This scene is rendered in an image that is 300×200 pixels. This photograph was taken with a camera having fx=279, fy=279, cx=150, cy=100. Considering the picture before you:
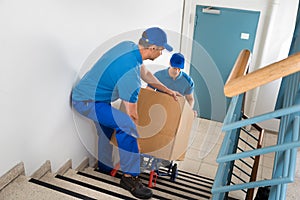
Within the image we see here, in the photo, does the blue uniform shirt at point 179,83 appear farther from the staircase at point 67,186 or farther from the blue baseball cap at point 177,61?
the staircase at point 67,186

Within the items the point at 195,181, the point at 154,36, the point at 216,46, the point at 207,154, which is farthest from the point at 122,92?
the point at 216,46

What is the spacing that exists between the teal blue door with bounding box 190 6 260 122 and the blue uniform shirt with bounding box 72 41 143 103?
8.88ft

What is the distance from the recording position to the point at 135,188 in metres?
1.95

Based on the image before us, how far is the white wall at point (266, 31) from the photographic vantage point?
3973 mm

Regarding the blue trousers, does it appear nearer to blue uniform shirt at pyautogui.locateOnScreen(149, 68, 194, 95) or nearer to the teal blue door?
blue uniform shirt at pyautogui.locateOnScreen(149, 68, 194, 95)

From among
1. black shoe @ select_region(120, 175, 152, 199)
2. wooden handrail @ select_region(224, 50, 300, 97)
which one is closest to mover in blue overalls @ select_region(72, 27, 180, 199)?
black shoe @ select_region(120, 175, 152, 199)

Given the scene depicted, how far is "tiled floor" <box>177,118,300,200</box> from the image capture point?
12.3 ft

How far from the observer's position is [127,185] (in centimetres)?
199

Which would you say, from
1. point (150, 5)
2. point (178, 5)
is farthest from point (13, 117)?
point (178, 5)

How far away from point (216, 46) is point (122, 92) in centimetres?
297

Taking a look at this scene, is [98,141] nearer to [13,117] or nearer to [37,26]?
[13,117]

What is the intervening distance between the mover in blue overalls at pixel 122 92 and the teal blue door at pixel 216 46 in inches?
102

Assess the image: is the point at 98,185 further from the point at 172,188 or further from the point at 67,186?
the point at 172,188

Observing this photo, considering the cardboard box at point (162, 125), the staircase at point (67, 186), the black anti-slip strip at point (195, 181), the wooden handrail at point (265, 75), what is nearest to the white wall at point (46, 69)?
the staircase at point (67, 186)
